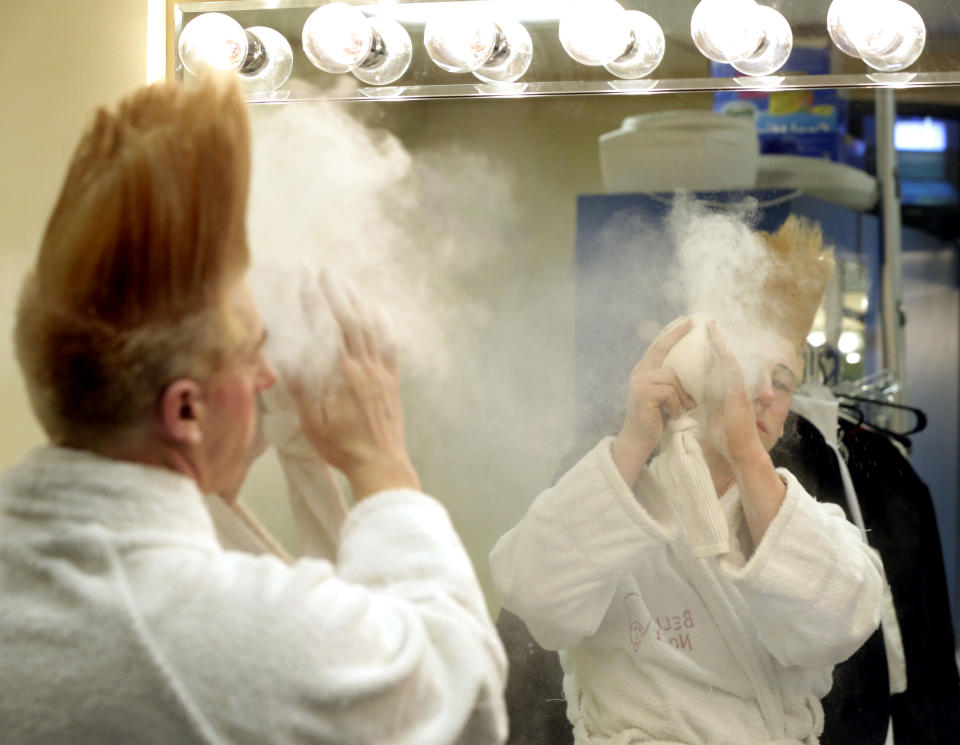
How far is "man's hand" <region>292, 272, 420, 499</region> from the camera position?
2.17 feet

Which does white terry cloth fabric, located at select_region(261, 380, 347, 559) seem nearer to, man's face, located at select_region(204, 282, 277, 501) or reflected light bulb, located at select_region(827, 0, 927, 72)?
man's face, located at select_region(204, 282, 277, 501)

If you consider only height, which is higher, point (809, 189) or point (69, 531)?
point (809, 189)

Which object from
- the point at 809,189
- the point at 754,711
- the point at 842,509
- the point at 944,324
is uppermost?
the point at 809,189

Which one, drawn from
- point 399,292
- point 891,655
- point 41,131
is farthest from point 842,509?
point 41,131

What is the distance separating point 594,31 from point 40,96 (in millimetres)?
449

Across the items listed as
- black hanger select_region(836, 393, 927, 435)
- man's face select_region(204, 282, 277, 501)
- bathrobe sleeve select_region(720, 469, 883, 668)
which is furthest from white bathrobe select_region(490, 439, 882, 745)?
man's face select_region(204, 282, 277, 501)

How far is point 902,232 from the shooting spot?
831 millimetres

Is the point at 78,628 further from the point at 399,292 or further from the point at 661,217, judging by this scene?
the point at 661,217

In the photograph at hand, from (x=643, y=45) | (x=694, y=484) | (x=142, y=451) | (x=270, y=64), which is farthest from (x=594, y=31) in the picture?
(x=142, y=451)

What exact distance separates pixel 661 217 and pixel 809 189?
12 cm

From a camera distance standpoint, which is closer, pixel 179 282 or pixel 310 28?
pixel 179 282

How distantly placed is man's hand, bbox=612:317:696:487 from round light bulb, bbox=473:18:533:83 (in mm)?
250

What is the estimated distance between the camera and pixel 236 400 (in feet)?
2.08

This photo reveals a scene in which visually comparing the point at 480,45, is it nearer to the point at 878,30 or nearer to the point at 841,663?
the point at 878,30
